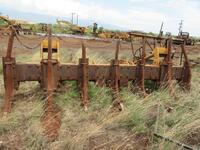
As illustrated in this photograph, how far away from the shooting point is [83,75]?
23.7 ft

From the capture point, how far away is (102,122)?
6027mm

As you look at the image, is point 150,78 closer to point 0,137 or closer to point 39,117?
point 39,117

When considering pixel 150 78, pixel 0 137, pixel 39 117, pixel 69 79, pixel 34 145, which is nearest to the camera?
pixel 34 145

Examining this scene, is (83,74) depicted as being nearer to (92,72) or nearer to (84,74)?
(84,74)

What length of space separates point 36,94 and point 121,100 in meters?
1.56


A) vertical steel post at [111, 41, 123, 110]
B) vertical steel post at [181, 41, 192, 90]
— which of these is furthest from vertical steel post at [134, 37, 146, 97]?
vertical steel post at [181, 41, 192, 90]

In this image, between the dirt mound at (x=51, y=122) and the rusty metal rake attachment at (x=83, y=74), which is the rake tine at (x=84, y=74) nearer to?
the rusty metal rake attachment at (x=83, y=74)

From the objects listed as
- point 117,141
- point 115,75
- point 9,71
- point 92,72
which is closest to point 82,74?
point 92,72

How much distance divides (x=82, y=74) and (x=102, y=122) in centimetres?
147

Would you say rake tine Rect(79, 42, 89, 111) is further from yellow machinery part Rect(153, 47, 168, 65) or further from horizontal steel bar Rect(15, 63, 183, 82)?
yellow machinery part Rect(153, 47, 168, 65)

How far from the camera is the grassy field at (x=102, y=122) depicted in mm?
5191

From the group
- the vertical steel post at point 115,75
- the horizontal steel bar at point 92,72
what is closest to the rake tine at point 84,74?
the horizontal steel bar at point 92,72

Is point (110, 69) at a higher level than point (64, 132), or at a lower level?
higher

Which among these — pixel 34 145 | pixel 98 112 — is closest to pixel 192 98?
pixel 98 112
